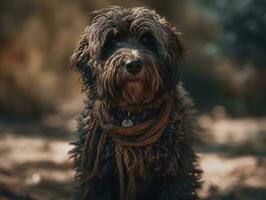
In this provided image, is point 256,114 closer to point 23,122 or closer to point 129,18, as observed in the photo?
point 23,122

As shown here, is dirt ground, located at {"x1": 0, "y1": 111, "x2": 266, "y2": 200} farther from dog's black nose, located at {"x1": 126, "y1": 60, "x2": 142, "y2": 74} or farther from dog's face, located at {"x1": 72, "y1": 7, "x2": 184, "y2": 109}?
dog's black nose, located at {"x1": 126, "y1": 60, "x2": 142, "y2": 74}

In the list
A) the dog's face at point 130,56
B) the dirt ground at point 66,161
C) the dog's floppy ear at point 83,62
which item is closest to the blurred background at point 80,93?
the dirt ground at point 66,161

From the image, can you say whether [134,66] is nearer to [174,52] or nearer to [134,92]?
[134,92]

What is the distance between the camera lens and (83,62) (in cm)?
631

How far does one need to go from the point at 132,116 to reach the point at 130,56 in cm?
65

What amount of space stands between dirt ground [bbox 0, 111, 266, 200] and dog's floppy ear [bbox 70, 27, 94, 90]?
1.74 metres

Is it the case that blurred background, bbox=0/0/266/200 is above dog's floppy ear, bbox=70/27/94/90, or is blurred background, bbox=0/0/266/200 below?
above

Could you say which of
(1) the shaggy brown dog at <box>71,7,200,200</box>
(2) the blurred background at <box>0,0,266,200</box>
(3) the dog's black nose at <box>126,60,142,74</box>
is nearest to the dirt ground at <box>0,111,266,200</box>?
(2) the blurred background at <box>0,0,266,200</box>

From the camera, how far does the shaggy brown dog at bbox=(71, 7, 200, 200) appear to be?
19.5ft

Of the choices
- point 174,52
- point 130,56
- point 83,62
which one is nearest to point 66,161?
point 83,62

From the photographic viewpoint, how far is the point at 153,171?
20.3ft

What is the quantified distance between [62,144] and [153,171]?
5113 mm

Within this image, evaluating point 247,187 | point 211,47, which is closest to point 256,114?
point 211,47

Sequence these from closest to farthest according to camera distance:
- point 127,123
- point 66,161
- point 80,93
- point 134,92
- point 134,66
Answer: point 134,66 < point 134,92 < point 127,123 < point 66,161 < point 80,93
